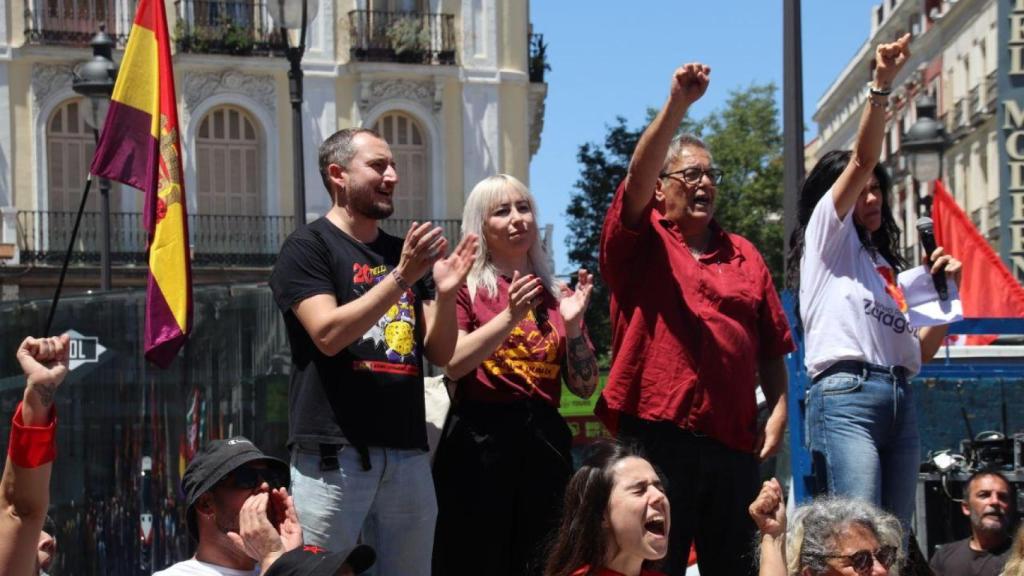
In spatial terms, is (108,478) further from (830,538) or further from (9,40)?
(9,40)

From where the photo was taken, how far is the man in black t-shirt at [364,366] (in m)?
5.98

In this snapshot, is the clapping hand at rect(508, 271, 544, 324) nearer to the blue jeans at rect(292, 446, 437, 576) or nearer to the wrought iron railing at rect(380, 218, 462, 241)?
the blue jeans at rect(292, 446, 437, 576)

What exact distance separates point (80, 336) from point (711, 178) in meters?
4.62

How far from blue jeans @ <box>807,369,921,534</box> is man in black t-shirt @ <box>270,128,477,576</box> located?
1.33 metres

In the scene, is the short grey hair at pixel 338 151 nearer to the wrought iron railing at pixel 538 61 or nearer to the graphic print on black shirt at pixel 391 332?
the graphic print on black shirt at pixel 391 332

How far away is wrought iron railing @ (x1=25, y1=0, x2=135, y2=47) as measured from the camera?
35.1 metres

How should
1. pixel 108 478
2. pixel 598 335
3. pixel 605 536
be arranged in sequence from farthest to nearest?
pixel 598 335
pixel 108 478
pixel 605 536

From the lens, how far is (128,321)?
396 inches

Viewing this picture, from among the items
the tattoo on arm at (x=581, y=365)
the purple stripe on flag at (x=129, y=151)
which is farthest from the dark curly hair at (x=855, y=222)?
the purple stripe on flag at (x=129, y=151)

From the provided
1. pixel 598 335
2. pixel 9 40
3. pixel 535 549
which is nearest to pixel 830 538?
pixel 535 549

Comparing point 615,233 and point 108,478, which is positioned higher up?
point 615,233

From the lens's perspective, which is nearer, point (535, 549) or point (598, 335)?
point (535, 549)

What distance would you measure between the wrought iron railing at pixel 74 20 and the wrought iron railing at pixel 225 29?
45.1 inches

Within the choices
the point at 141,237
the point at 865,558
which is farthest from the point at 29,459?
the point at 141,237
